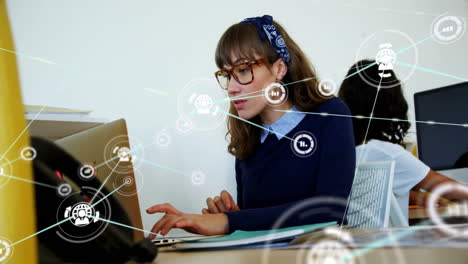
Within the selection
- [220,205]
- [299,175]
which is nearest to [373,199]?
[299,175]

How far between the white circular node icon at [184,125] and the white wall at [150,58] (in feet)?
0.09

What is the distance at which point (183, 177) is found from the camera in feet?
5.60

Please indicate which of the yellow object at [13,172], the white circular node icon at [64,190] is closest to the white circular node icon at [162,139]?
the white circular node icon at [64,190]

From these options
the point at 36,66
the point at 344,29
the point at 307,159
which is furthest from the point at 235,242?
the point at 344,29

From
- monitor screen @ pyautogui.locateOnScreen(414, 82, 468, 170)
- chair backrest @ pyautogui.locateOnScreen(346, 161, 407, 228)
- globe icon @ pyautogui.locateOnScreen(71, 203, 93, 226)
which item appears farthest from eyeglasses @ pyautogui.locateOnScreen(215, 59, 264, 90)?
monitor screen @ pyautogui.locateOnScreen(414, 82, 468, 170)

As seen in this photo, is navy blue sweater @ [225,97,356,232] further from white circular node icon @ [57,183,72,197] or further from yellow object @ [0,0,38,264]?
yellow object @ [0,0,38,264]

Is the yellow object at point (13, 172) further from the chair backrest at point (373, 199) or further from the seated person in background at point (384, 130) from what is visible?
the seated person in background at point (384, 130)

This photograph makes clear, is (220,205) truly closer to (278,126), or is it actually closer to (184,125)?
(278,126)

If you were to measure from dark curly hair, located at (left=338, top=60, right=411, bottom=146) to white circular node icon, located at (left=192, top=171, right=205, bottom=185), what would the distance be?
2.17 ft

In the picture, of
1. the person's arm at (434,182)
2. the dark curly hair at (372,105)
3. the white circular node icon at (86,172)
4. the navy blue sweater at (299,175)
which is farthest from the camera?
the dark curly hair at (372,105)

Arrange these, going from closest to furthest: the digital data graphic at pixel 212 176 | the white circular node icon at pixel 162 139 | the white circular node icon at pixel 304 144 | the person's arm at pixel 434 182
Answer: the digital data graphic at pixel 212 176 < the white circular node icon at pixel 304 144 < the person's arm at pixel 434 182 < the white circular node icon at pixel 162 139

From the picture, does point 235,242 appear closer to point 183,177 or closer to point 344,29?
point 183,177

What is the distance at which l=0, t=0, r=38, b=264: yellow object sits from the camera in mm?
230

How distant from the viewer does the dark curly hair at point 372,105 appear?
157cm
